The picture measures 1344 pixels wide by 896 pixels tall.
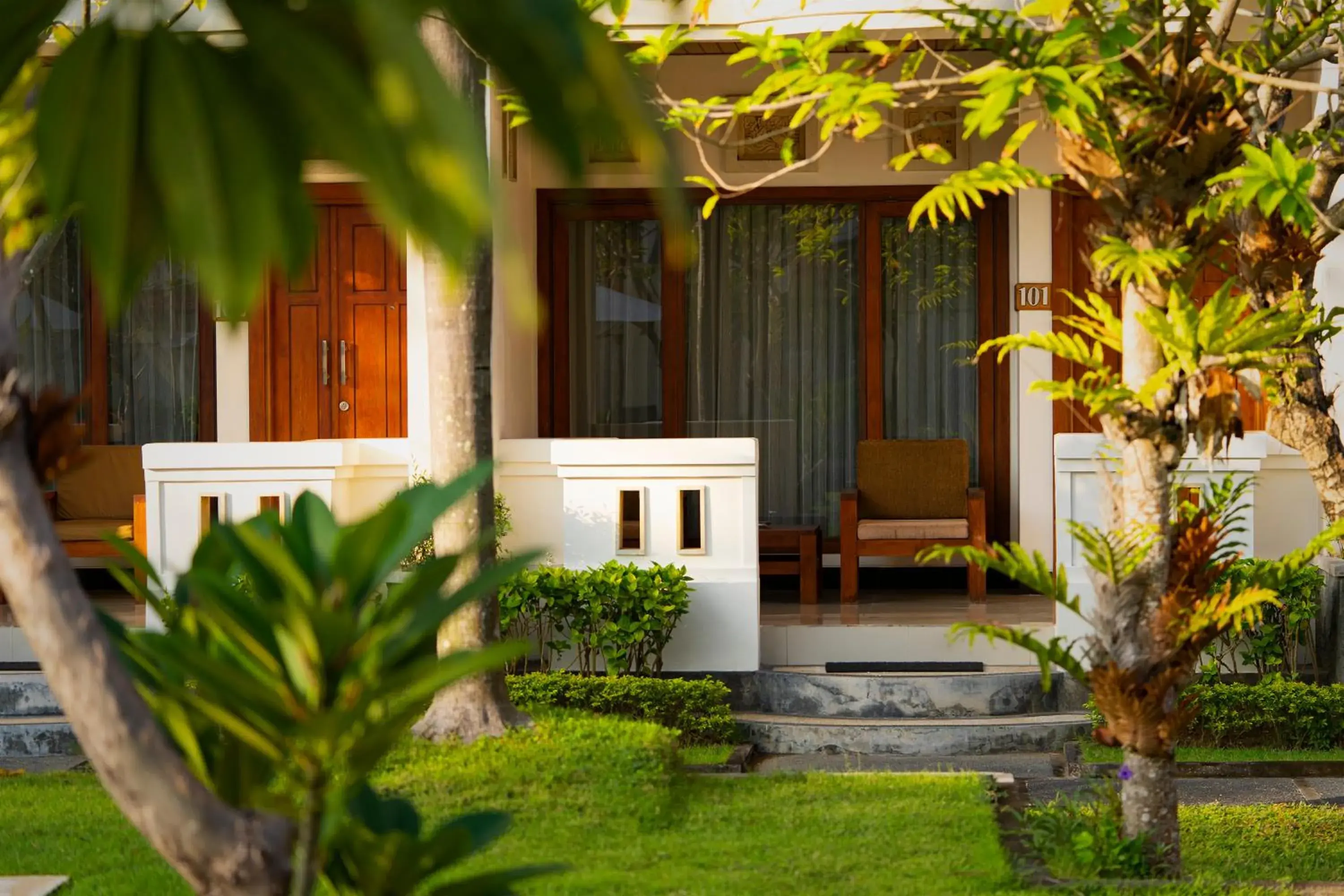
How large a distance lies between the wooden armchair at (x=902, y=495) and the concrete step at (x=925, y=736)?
203 centimetres

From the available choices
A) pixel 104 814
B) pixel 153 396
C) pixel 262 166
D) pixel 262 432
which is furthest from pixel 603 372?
pixel 262 166

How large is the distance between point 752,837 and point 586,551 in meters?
3.17

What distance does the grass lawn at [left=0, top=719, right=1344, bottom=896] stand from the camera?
4.77 m

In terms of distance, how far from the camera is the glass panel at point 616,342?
11.0 meters

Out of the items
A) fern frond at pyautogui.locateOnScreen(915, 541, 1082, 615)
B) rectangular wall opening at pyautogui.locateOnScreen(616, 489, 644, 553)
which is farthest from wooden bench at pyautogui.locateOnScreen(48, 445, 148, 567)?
fern frond at pyautogui.locateOnScreen(915, 541, 1082, 615)

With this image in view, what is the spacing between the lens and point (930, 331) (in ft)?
35.8

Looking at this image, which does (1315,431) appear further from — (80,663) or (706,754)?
(80,663)

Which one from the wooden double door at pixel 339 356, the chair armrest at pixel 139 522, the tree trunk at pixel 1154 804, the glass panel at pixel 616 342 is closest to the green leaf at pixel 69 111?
the tree trunk at pixel 1154 804

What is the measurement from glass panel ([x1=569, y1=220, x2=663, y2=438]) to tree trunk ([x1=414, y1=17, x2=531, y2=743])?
4.36m

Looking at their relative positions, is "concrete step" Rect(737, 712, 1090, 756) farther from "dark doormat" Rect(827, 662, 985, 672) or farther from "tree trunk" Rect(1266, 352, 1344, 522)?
"tree trunk" Rect(1266, 352, 1344, 522)

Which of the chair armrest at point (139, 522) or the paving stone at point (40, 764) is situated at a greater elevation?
the chair armrest at point (139, 522)

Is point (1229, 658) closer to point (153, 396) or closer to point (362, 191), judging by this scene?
point (153, 396)

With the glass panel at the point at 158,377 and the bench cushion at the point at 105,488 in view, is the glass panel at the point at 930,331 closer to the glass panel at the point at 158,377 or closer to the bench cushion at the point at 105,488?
the glass panel at the point at 158,377

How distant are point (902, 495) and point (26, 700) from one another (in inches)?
207
